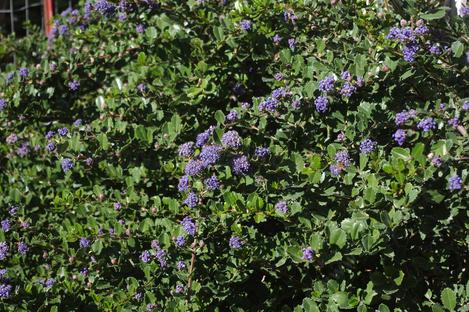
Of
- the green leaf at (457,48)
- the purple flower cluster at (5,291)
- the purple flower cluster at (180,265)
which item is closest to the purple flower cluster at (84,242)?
the purple flower cluster at (5,291)

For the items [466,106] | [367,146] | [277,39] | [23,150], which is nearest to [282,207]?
[367,146]

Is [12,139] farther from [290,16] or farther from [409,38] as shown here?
[409,38]

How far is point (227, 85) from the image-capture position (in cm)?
338

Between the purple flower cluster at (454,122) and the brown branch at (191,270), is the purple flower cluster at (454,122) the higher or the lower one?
the higher one

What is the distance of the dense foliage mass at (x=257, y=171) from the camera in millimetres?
2498

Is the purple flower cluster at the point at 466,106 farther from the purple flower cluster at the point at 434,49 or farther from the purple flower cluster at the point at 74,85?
the purple flower cluster at the point at 74,85

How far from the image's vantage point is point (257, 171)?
262 centimetres

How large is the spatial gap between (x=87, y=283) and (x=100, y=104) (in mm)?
1026

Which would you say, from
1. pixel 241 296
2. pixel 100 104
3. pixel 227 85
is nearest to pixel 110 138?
pixel 100 104

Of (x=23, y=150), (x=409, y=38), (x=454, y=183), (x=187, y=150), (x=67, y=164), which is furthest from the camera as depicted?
(x=23, y=150)

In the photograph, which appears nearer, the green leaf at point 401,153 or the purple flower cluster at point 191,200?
the green leaf at point 401,153

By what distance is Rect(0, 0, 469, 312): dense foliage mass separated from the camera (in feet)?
8.20

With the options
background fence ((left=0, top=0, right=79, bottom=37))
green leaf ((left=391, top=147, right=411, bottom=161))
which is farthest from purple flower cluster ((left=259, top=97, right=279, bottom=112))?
background fence ((left=0, top=0, right=79, bottom=37))

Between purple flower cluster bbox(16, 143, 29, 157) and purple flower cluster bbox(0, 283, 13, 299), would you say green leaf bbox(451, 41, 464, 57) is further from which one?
purple flower cluster bbox(16, 143, 29, 157)
